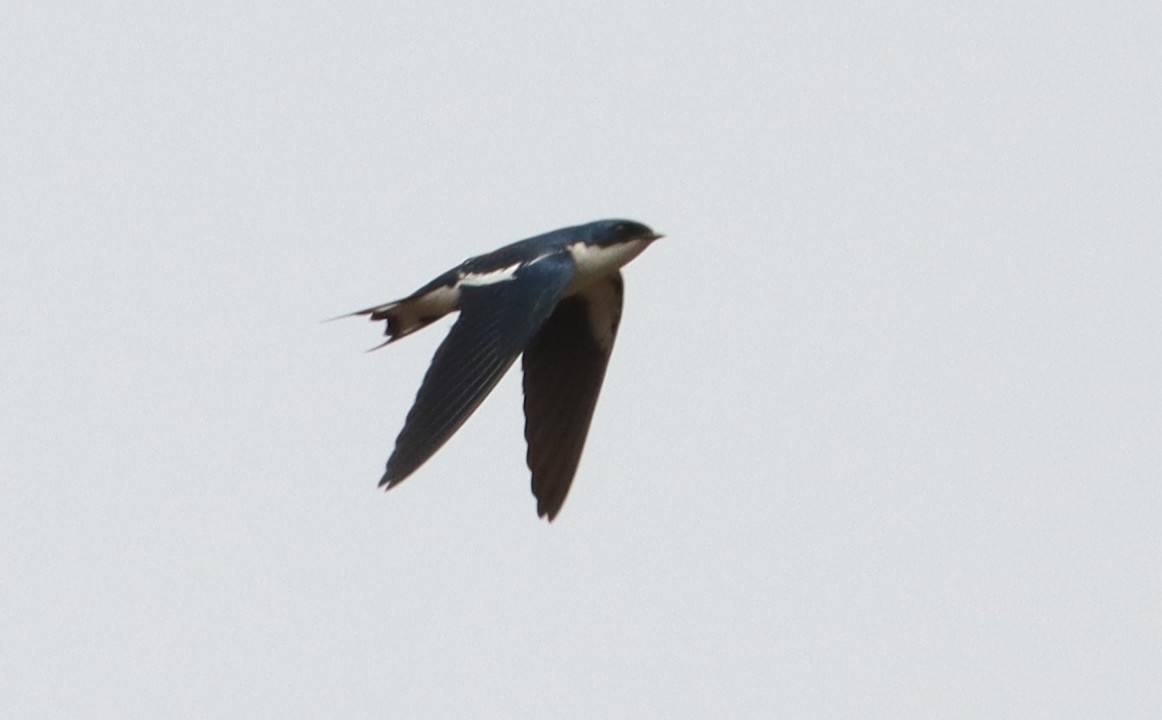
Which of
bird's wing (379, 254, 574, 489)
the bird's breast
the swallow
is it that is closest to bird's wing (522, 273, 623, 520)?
the swallow

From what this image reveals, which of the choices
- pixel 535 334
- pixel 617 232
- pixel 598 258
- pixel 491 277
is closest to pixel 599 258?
pixel 598 258

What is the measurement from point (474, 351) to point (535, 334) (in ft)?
3.25

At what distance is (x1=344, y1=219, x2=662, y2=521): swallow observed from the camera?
8477 millimetres

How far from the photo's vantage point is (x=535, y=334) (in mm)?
9758

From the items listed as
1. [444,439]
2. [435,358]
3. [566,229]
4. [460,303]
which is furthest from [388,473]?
[566,229]

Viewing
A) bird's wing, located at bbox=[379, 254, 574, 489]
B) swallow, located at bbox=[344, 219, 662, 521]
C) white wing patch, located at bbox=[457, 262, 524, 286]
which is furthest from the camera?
white wing patch, located at bbox=[457, 262, 524, 286]

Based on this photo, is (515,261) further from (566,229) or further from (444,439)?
(444,439)

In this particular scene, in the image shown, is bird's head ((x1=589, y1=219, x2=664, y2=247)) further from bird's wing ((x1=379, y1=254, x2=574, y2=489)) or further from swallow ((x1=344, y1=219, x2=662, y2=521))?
bird's wing ((x1=379, y1=254, x2=574, y2=489))

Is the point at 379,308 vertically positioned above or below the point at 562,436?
above

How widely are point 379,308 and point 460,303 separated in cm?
45

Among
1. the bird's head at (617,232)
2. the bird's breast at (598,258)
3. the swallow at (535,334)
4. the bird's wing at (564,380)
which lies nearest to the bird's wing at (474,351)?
the swallow at (535,334)

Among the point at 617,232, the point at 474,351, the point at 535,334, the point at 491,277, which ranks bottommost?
the point at 474,351

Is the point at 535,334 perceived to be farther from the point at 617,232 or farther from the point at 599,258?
the point at 617,232

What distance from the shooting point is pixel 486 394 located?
8492 millimetres
